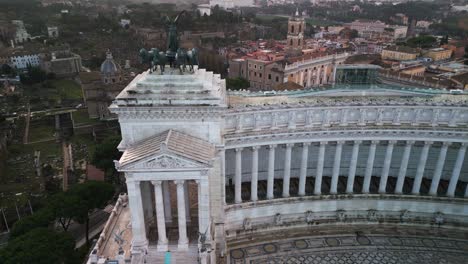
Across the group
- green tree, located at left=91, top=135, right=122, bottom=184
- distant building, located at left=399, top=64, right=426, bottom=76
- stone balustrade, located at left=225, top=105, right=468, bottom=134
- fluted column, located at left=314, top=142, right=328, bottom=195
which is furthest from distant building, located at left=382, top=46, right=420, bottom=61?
green tree, located at left=91, top=135, right=122, bottom=184

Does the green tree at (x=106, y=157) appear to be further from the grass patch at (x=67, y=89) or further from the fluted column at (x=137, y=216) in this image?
the grass patch at (x=67, y=89)

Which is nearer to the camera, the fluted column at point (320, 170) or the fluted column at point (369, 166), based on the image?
the fluted column at point (320, 170)

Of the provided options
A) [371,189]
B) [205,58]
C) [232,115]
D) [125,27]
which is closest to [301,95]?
[232,115]

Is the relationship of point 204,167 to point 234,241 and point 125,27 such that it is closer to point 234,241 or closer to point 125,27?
point 234,241

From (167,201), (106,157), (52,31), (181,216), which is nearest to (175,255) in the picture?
(181,216)

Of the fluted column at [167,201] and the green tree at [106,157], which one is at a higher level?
the fluted column at [167,201]

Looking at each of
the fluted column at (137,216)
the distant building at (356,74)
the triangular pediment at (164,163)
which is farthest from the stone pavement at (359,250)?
the distant building at (356,74)

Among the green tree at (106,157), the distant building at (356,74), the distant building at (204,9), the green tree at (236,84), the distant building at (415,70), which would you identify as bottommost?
the green tree at (106,157)
